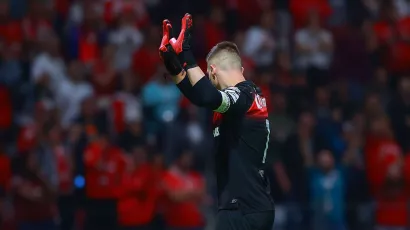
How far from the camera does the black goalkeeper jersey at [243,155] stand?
6.72 meters

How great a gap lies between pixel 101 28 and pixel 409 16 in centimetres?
565

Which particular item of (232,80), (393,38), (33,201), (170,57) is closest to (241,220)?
(232,80)

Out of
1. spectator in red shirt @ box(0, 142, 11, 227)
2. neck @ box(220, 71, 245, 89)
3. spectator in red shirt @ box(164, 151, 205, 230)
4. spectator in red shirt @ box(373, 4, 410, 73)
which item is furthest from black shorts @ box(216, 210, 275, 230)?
spectator in red shirt @ box(373, 4, 410, 73)

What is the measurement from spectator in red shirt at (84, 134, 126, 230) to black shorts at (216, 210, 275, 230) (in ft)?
17.9

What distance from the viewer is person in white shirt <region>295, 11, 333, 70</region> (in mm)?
15445

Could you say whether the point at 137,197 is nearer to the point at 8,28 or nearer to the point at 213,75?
the point at 8,28

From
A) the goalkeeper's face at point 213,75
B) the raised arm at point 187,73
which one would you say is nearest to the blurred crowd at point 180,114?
the goalkeeper's face at point 213,75

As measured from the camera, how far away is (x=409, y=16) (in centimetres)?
1650

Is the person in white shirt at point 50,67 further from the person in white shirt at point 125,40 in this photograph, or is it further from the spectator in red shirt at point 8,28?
the person in white shirt at point 125,40

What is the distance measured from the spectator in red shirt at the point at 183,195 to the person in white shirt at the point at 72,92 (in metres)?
1.98

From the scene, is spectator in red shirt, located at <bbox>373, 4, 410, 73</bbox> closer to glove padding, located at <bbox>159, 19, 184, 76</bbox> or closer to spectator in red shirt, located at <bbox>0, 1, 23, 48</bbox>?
spectator in red shirt, located at <bbox>0, 1, 23, 48</bbox>

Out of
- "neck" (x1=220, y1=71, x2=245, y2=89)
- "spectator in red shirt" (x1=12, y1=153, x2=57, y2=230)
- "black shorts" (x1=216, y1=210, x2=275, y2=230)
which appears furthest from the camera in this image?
"spectator in red shirt" (x1=12, y1=153, x2=57, y2=230)

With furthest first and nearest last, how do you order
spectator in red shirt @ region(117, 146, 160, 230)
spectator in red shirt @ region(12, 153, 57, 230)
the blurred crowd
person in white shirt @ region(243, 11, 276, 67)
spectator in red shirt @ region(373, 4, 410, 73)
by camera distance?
spectator in red shirt @ region(373, 4, 410, 73) → person in white shirt @ region(243, 11, 276, 67) → the blurred crowd → spectator in red shirt @ region(117, 146, 160, 230) → spectator in red shirt @ region(12, 153, 57, 230)

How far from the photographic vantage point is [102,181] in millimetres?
12281
